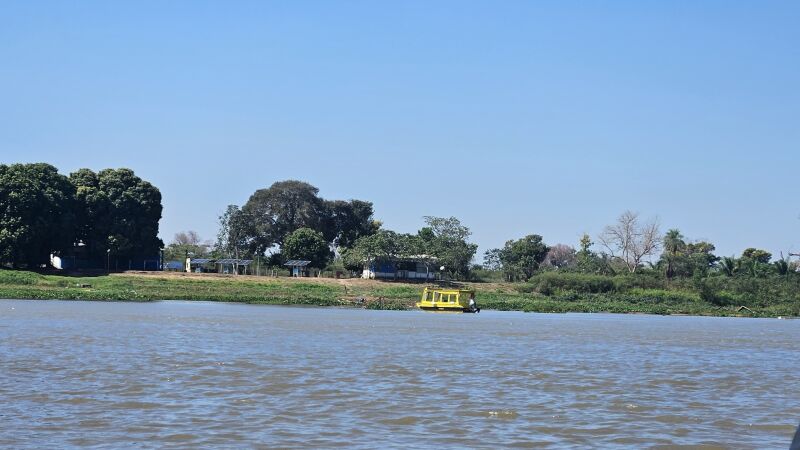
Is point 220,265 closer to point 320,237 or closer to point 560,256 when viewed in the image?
point 320,237

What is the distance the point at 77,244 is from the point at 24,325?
2312 inches

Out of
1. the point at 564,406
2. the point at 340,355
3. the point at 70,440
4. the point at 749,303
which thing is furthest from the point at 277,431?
the point at 749,303

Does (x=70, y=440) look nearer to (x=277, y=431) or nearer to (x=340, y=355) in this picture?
(x=277, y=431)

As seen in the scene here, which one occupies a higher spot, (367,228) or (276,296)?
(367,228)

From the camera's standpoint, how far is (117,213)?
8994cm

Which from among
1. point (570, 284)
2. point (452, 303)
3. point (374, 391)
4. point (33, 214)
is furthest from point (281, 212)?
point (374, 391)

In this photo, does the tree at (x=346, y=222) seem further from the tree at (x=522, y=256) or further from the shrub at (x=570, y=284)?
the shrub at (x=570, y=284)

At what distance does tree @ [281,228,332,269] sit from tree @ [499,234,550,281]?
2190 centimetres

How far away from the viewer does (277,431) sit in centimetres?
1448

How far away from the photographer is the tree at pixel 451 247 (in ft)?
327

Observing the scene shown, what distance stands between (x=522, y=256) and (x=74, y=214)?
166ft

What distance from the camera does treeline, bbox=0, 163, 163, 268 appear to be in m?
82.1

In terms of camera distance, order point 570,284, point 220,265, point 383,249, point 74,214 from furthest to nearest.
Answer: point 220,265 → point 383,249 → point 570,284 → point 74,214

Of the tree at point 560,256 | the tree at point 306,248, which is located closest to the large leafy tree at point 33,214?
the tree at point 306,248
